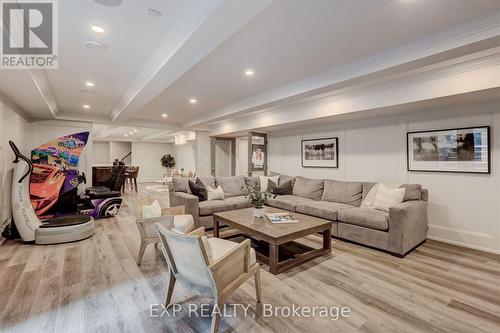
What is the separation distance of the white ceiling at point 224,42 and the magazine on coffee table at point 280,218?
1986 mm

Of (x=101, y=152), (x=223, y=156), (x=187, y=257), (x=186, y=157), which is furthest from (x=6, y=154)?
(x=101, y=152)

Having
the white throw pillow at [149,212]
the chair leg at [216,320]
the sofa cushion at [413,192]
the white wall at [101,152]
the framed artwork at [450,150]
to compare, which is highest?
the white wall at [101,152]

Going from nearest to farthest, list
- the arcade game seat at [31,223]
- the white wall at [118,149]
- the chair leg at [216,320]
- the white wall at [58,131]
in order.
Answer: the chair leg at [216,320]
the arcade game seat at [31,223]
the white wall at [58,131]
the white wall at [118,149]

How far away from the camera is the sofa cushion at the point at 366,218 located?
3.31 meters

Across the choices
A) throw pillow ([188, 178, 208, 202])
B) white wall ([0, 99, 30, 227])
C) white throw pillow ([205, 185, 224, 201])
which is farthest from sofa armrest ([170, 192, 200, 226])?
white wall ([0, 99, 30, 227])

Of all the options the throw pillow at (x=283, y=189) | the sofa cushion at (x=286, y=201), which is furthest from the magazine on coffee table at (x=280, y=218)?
the throw pillow at (x=283, y=189)

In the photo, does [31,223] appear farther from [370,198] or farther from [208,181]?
[370,198]

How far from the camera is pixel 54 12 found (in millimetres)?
2064

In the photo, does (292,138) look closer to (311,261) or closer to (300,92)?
(300,92)

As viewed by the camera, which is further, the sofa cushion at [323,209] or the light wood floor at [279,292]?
the sofa cushion at [323,209]

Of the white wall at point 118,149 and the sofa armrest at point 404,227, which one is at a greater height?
the white wall at point 118,149

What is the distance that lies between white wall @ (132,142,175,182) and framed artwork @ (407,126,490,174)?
42.2ft

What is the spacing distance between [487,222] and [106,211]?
678 cm
